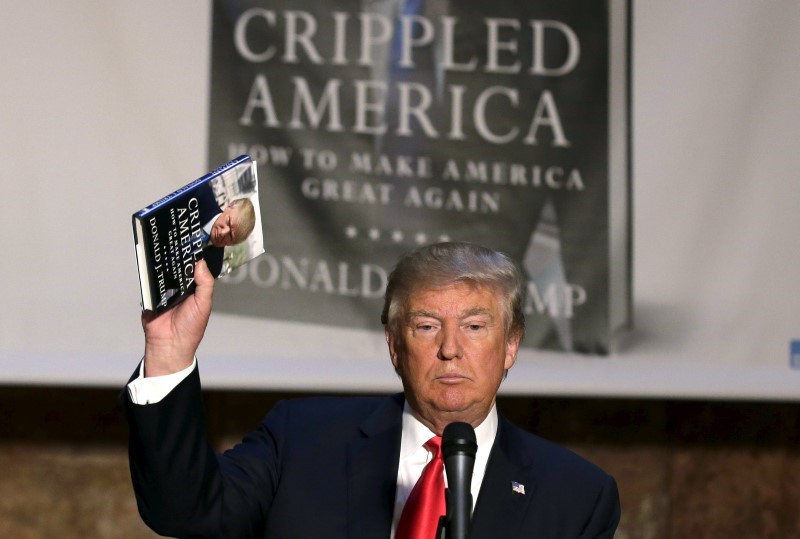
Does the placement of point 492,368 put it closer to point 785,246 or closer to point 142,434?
point 142,434

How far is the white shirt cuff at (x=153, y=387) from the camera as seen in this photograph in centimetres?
174

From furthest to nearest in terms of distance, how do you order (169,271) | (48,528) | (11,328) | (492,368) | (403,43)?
1. (48,528)
2. (403,43)
3. (11,328)
4. (492,368)
5. (169,271)

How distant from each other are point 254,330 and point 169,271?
5.90ft

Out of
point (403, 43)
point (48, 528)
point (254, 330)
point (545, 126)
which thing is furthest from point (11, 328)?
point (545, 126)

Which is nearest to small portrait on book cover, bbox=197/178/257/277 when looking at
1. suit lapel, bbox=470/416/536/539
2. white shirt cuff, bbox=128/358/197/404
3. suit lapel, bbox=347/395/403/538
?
white shirt cuff, bbox=128/358/197/404

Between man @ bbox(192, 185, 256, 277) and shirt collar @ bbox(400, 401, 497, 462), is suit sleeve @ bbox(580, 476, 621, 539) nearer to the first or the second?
shirt collar @ bbox(400, 401, 497, 462)

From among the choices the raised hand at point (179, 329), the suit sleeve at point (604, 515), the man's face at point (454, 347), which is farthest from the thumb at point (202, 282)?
the suit sleeve at point (604, 515)

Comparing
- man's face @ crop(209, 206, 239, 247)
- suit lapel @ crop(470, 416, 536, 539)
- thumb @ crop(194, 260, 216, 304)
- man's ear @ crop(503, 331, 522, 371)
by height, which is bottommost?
suit lapel @ crop(470, 416, 536, 539)

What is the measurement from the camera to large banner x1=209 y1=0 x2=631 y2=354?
11.4 ft

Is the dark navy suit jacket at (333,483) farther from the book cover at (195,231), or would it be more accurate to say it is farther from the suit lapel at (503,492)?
the book cover at (195,231)

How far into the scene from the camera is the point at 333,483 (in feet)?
6.62

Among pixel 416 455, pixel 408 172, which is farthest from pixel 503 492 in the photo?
pixel 408 172

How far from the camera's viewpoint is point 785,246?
3.62 meters

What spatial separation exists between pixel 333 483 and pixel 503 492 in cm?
26
